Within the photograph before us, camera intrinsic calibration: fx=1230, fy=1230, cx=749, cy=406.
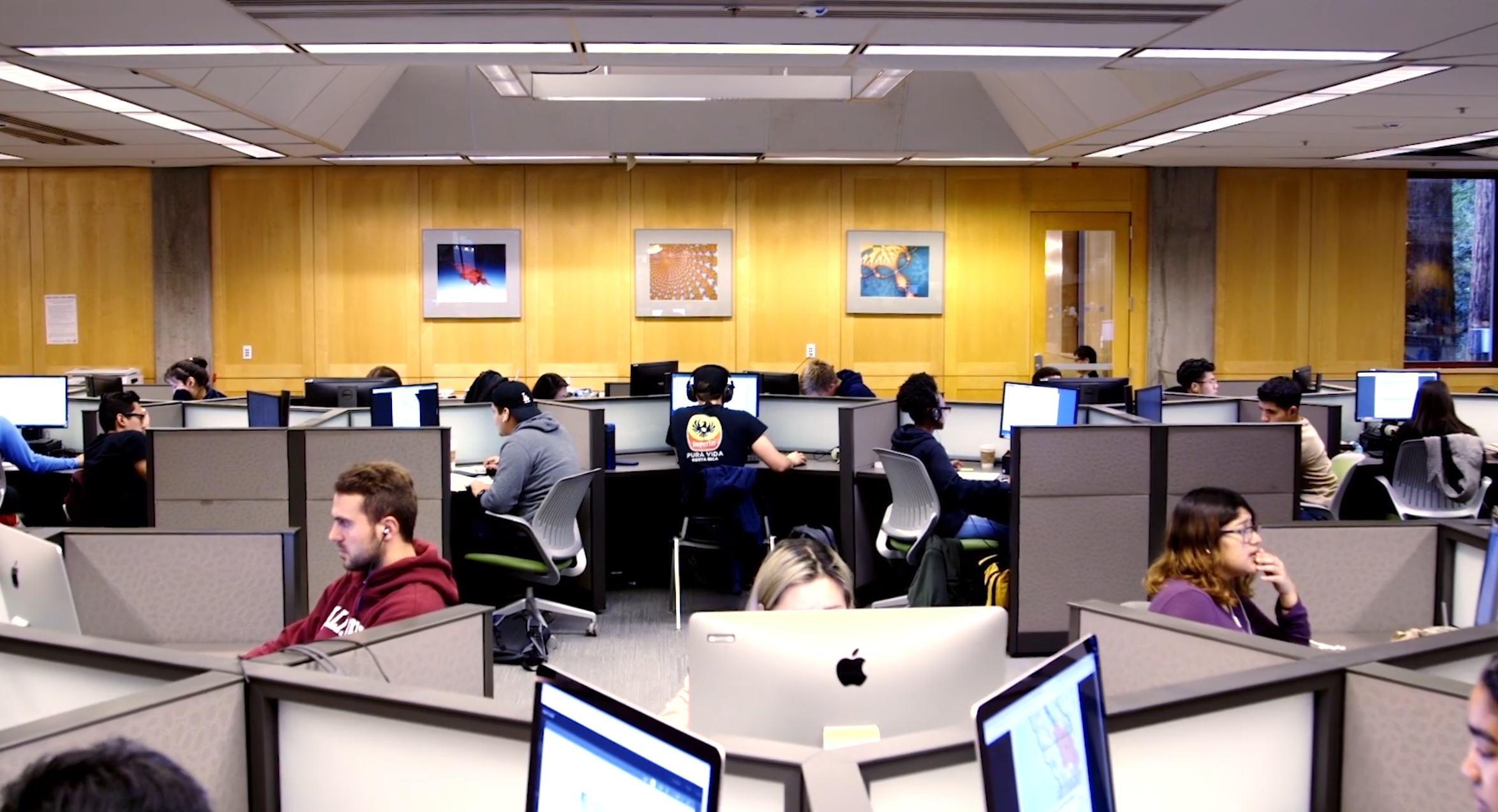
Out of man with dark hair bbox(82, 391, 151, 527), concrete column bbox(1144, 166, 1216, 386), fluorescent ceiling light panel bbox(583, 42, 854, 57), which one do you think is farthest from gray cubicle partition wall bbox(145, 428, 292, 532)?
concrete column bbox(1144, 166, 1216, 386)

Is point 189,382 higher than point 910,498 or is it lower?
higher

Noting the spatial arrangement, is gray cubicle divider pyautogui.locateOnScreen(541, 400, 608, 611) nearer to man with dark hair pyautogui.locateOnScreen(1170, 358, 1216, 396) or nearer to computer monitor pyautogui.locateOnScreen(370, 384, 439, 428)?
computer monitor pyautogui.locateOnScreen(370, 384, 439, 428)

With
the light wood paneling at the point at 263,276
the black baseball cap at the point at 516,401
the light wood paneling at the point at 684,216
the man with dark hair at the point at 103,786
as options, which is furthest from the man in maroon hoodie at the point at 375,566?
the light wood paneling at the point at 263,276

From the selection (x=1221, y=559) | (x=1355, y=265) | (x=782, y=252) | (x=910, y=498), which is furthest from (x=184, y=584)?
(x=1355, y=265)

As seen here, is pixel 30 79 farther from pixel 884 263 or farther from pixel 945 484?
pixel 884 263

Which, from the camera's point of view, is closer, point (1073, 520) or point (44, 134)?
point (1073, 520)

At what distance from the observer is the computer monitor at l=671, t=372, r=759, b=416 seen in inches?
280

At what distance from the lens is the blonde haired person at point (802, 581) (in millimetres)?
2176

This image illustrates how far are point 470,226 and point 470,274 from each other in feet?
1.36

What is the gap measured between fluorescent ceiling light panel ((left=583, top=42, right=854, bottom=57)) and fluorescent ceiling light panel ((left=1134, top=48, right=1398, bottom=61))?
1.46 meters

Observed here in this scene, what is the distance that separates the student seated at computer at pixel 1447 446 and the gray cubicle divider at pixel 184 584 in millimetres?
5364

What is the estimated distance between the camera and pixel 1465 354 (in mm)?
11328

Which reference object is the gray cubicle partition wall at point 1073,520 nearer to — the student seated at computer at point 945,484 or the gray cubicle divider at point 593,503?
the student seated at computer at point 945,484

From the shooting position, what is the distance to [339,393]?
7164 millimetres
